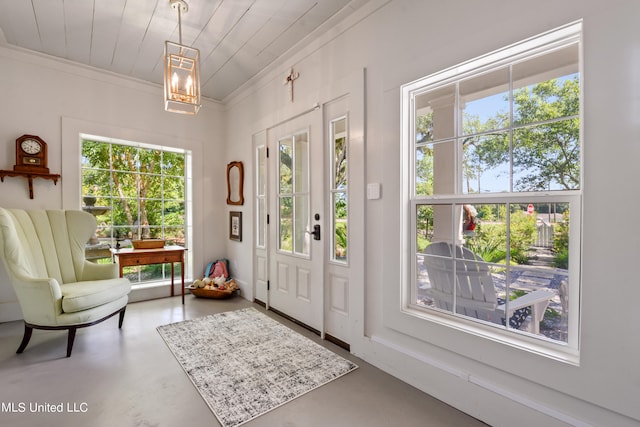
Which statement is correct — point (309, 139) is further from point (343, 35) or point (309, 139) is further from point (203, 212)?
point (203, 212)

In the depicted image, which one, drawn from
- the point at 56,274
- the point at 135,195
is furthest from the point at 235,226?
the point at 56,274

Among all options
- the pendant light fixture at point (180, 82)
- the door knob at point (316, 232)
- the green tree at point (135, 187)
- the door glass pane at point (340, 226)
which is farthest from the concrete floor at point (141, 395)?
the pendant light fixture at point (180, 82)

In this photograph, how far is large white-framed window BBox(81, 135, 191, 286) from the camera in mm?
3625

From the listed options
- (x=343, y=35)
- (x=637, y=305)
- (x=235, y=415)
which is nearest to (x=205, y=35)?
(x=343, y=35)

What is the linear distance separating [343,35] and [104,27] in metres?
2.12

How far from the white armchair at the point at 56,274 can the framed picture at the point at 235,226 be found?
145cm

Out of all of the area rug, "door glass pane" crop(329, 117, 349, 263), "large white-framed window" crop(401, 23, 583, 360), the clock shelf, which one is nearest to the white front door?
"door glass pane" crop(329, 117, 349, 263)

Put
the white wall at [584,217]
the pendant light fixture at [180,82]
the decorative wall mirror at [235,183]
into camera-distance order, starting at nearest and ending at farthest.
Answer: the white wall at [584,217] → the pendant light fixture at [180,82] → the decorative wall mirror at [235,183]

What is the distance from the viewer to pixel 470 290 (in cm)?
183

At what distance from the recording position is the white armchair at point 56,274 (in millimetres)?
2258

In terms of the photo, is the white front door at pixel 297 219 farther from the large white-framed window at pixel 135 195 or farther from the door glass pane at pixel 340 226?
the large white-framed window at pixel 135 195

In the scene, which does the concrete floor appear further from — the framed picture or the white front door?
the framed picture

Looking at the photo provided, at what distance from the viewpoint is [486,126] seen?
1754mm

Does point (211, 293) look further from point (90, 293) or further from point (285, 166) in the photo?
point (285, 166)
